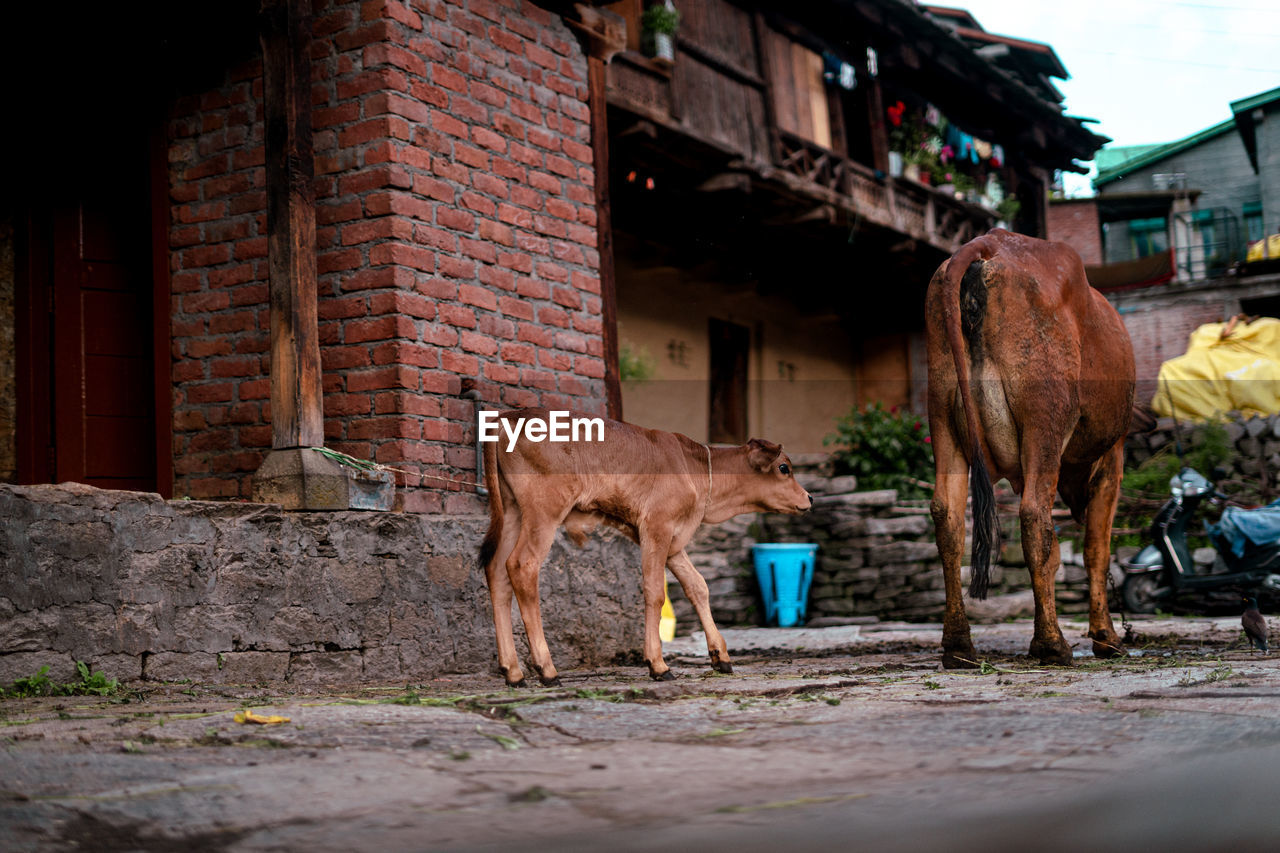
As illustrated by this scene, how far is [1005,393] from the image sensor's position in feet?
18.5

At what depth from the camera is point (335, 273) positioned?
19.3 ft

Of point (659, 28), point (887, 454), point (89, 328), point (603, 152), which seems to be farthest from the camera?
point (887, 454)

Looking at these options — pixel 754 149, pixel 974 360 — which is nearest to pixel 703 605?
pixel 974 360

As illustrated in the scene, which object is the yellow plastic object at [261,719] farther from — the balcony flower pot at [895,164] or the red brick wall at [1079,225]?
the red brick wall at [1079,225]

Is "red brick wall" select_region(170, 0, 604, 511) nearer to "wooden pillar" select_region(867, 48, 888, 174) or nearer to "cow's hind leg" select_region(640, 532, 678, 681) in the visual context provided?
"cow's hind leg" select_region(640, 532, 678, 681)

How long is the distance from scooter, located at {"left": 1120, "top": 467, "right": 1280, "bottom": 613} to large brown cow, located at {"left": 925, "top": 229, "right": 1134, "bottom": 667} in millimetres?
5498

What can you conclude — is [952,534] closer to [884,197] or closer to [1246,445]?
[884,197]

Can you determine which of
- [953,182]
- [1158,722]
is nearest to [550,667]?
[1158,722]

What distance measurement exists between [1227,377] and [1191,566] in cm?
684

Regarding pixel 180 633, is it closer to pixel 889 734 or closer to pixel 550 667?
pixel 550 667

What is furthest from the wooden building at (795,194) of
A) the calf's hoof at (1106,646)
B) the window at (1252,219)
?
the window at (1252,219)

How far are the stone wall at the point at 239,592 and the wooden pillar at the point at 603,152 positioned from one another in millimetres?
1175

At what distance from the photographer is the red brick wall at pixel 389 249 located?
19.0 feet

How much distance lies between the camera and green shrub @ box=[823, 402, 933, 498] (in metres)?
13.2
